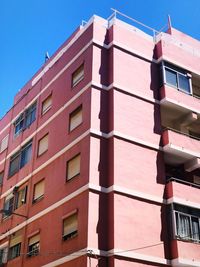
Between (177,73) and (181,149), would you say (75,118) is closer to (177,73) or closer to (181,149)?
(181,149)

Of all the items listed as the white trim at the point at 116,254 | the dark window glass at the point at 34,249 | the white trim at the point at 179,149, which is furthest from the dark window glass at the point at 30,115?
the white trim at the point at 116,254

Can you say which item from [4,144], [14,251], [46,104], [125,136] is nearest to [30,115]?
[46,104]

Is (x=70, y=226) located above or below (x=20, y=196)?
below

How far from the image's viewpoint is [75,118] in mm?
23125

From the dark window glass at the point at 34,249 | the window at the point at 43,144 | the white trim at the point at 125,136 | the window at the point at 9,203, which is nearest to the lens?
the white trim at the point at 125,136

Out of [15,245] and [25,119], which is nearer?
[15,245]

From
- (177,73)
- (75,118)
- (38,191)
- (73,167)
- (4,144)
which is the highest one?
(177,73)

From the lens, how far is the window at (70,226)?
19766mm

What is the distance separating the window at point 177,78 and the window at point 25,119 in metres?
8.81

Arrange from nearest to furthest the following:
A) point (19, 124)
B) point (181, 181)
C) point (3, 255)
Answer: point (181, 181)
point (3, 255)
point (19, 124)

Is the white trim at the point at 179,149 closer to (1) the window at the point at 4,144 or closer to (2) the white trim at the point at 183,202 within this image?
(2) the white trim at the point at 183,202

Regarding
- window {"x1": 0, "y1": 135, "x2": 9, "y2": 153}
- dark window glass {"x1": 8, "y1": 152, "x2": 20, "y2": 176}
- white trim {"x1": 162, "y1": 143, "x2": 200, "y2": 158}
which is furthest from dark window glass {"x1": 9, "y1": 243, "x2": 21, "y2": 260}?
white trim {"x1": 162, "y1": 143, "x2": 200, "y2": 158}

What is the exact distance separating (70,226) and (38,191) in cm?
462

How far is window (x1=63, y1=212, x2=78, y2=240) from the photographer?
778 inches
